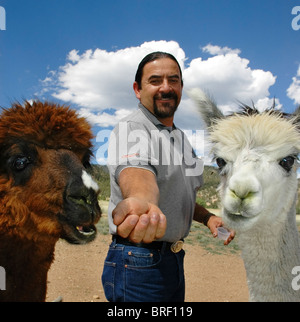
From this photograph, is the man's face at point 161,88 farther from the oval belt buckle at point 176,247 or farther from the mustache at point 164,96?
the oval belt buckle at point 176,247

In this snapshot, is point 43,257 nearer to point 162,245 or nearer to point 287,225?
point 162,245

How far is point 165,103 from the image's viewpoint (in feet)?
8.27

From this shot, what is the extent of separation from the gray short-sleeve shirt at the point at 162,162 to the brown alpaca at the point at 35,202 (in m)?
0.32

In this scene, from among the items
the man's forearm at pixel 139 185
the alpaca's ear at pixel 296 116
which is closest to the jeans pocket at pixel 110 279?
the man's forearm at pixel 139 185

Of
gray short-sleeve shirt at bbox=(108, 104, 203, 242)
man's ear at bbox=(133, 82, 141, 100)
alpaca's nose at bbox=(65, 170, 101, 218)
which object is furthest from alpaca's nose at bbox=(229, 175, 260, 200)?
man's ear at bbox=(133, 82, 141, 100)

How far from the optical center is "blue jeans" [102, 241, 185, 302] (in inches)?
85.4

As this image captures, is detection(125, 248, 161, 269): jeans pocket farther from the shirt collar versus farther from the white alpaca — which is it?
the shirt collar

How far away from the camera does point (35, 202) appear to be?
2.07 metres

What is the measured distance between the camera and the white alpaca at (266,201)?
2.41 m

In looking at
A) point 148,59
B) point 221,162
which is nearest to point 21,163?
point 148,59

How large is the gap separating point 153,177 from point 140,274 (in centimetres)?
91

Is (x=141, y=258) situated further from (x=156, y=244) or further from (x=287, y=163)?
(x=287, y=163)

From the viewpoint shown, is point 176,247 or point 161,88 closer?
point 176,247

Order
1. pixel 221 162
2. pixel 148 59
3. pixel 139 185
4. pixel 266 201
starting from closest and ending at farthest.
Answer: pixel 139 185, pixel 266 201, pixel 148 59, pixel 221 162
